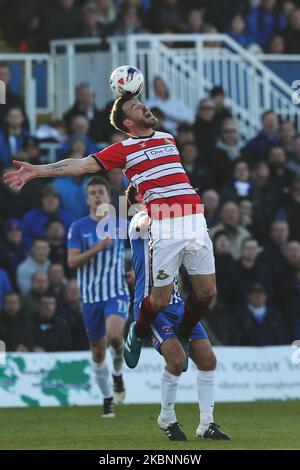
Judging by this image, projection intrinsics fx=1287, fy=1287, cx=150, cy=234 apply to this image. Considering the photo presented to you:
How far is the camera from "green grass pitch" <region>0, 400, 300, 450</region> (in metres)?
11.2

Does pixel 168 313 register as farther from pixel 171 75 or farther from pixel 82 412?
pixel 171 75

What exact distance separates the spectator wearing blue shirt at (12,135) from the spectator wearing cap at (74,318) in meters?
2.61

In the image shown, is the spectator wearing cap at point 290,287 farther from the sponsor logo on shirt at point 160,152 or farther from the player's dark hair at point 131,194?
the sponsor logo on shirt at point 160,152

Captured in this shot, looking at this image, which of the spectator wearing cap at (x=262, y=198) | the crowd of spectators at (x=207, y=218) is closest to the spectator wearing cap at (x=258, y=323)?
the crowd of spectators at (x=207, y=218)

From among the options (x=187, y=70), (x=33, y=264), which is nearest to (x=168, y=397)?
(x=33, y=264)

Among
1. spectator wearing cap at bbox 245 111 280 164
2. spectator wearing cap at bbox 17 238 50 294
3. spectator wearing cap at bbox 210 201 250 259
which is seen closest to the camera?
spectator wearing cap at bbox 17 238 50 294

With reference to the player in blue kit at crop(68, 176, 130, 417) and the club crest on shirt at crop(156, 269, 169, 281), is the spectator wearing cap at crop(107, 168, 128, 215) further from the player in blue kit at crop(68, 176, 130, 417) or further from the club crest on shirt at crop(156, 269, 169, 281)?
the club crest on shirt at crop(156, 269, 169, 281)

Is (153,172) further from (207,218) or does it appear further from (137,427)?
(207,218)

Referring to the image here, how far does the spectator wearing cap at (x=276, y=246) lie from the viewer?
20844 millimetres

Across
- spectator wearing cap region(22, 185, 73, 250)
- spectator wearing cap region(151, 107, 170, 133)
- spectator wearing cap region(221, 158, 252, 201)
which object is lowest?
spectator wearing cap region(22, 185, 73, 250)

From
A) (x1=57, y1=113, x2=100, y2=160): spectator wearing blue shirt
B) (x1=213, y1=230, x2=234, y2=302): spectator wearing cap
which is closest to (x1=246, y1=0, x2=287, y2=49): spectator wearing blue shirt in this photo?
(x1=57, y1=113, x2=100, y2=160): spectator wearing blue shirt

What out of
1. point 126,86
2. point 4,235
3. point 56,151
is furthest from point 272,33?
point 126,86

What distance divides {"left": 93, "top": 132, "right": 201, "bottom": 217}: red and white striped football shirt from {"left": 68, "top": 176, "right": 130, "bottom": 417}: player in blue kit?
4096 millimetres

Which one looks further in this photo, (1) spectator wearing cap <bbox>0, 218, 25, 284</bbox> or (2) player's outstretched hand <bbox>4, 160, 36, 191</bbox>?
(1) spectator wearing cap <bbox>0, 218, 25, 284</bbox>
